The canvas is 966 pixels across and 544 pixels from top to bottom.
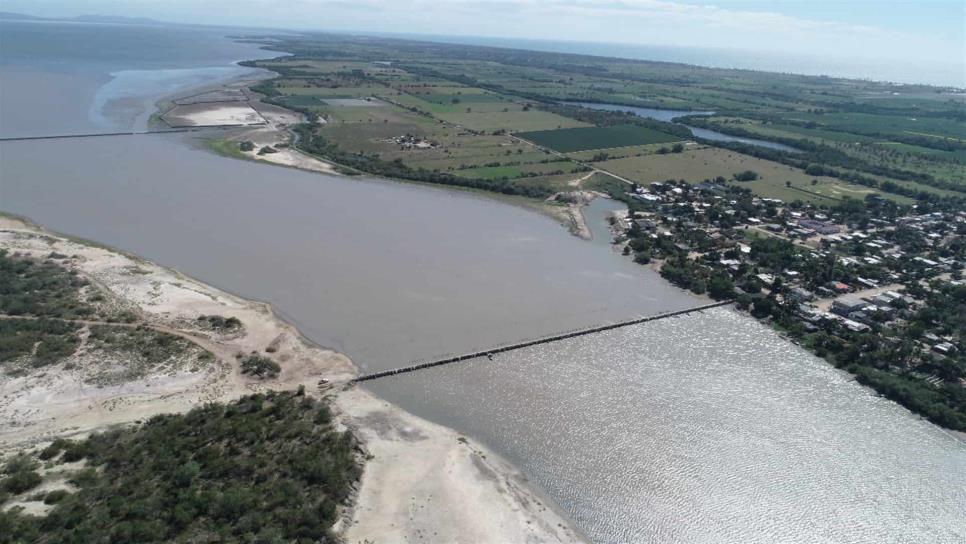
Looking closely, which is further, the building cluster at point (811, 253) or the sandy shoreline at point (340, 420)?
the building cluster at point (811, 253)

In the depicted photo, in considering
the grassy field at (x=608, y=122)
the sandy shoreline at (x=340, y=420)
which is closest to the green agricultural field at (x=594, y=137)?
the grassy field at (x=608, y=122)

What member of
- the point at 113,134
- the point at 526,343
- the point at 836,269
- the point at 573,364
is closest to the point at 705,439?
the point at 573,364

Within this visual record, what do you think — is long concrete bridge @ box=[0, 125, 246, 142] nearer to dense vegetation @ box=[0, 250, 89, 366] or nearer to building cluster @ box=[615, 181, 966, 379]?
dense vegetation @ box=[0, 250, 89, 366]

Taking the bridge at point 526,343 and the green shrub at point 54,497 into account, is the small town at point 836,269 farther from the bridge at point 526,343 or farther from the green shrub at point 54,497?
the green shrub at point 54,497

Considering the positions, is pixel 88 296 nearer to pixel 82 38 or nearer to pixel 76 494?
pixel 76 494

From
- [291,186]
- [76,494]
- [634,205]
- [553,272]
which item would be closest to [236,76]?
[291,186]

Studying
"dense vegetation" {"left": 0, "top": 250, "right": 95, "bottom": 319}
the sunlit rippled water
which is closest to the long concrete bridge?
"dense vegetation" {"left": 0, "top": 250, "right": 95, "bottom": 319}
